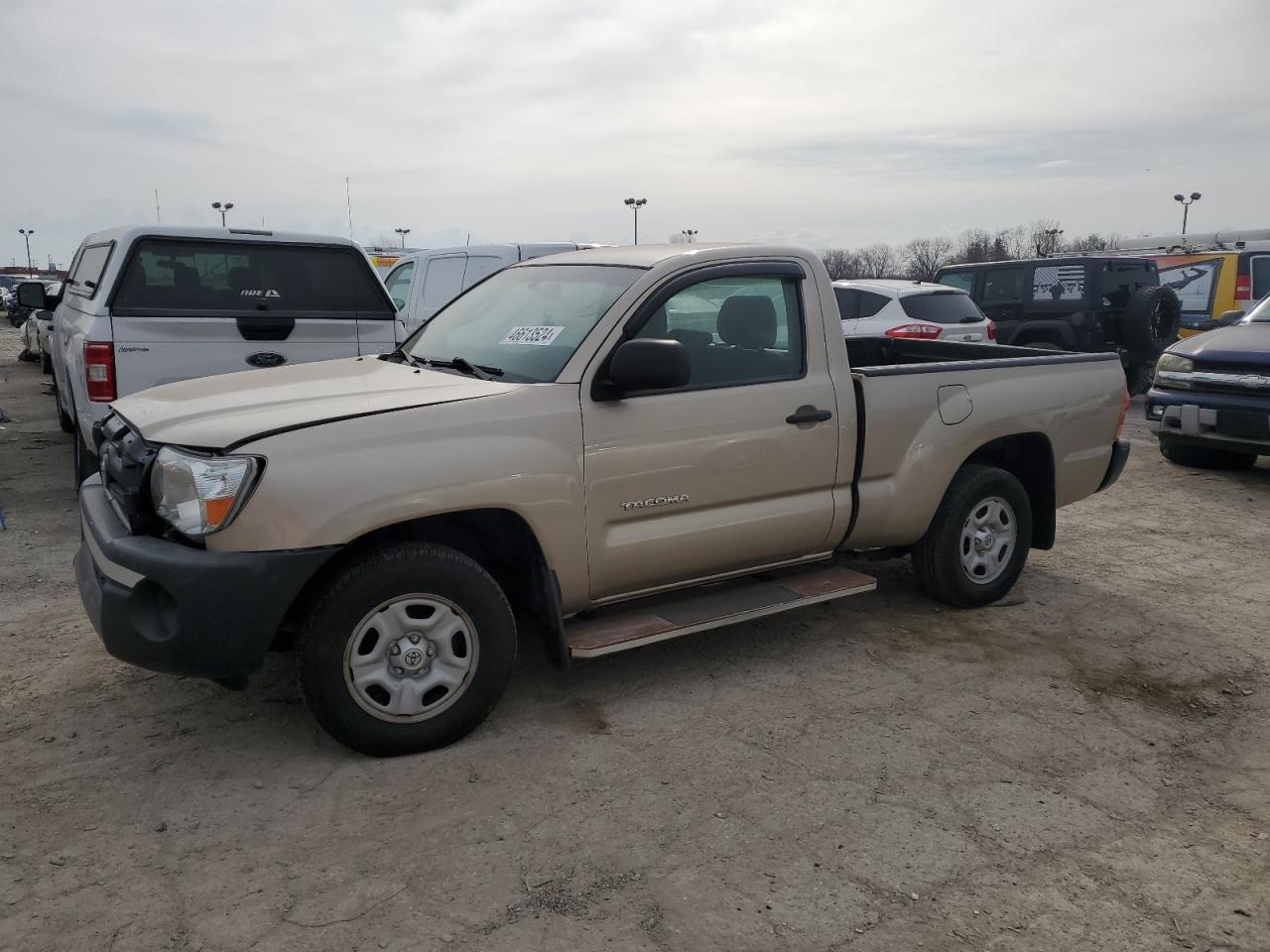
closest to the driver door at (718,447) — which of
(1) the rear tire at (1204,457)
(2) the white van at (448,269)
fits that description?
(1) the rear tire at (1204,457)

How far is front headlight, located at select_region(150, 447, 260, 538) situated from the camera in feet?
10.6

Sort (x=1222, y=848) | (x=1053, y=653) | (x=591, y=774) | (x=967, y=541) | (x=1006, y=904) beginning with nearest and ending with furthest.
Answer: (x=1006, y=904), (x=1222, y=848), (x=591, y=774), (x=1053, y=653), (x=967, y=541)

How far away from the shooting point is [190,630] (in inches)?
128

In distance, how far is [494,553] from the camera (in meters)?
3.99

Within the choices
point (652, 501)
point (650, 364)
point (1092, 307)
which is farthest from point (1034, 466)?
point (1092, 307)

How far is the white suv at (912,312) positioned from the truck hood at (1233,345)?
2.64 m

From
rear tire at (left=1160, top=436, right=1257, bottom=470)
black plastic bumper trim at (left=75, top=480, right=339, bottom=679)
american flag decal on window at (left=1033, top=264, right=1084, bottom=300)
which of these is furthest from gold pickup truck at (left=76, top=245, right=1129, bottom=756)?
american flag decal on window at (left=1033, top=264, right=1084, bottom=300)

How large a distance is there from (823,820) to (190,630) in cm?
210

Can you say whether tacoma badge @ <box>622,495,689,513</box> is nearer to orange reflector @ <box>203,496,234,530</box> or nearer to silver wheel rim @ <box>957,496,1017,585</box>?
orange reflector @ <box>203,496,234,530</box>

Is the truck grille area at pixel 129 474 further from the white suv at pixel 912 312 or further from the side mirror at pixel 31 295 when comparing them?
the white suv at pixel 912 312

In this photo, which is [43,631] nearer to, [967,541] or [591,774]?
[591,774]

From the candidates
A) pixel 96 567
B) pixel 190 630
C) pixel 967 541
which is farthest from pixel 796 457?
pixel 96 567

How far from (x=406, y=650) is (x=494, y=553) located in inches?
23.8

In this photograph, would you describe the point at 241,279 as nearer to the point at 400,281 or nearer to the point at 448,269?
the point at 448,269
